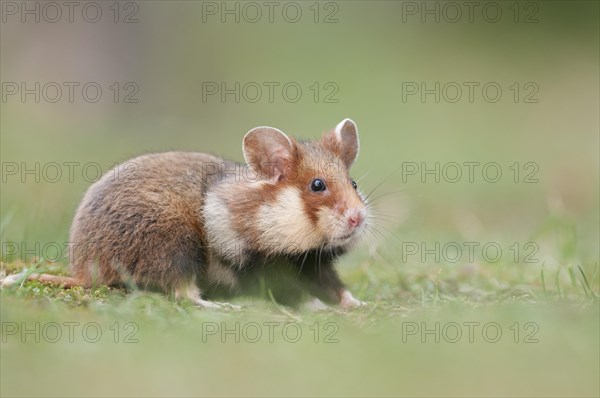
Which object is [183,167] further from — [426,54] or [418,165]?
[426,54]

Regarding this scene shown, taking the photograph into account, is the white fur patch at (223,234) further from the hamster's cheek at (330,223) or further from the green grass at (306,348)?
the hamster's cheek at (330,223)

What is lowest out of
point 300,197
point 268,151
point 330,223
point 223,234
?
point 223,234

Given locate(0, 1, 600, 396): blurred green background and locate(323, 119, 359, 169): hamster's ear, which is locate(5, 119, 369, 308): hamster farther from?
locate(0, 1, 600, 396): blurred green background

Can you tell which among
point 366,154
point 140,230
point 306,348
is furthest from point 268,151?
point 366,154

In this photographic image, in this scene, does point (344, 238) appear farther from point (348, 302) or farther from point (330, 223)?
point (348, 302)

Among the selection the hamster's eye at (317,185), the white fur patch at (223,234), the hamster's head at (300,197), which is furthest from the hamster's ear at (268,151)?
the white fur patch at (223,234)

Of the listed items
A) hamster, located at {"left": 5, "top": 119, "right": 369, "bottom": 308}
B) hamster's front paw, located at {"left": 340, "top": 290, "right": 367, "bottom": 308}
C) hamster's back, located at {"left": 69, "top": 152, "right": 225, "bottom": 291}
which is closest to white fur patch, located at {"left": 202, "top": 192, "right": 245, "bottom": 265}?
hamster, located at {"left": 5, "top": 119, "right": 369, "bottom": 308}
